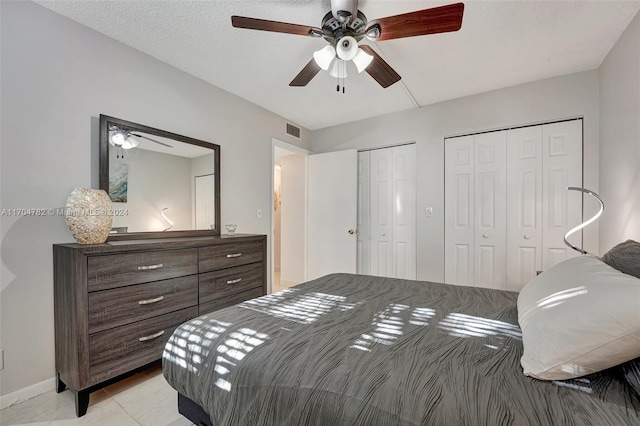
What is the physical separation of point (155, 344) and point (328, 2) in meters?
2.56

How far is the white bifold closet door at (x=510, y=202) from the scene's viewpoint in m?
2.78

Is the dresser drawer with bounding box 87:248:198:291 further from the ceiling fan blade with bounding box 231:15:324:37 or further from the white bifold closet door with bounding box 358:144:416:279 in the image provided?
the white bifold closet door with bounding box 358:144:416:279

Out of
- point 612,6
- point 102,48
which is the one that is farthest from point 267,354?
point 612,6

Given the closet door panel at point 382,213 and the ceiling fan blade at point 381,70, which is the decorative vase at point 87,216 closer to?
the ceiling fan blade at point 381,70

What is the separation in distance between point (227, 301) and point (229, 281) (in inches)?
6.7

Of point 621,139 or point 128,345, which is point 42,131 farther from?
point 621,139

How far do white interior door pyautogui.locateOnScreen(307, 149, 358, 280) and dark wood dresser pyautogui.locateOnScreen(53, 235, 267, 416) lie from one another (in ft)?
6.74

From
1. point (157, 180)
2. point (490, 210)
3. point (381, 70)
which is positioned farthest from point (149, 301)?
point (490, 210)

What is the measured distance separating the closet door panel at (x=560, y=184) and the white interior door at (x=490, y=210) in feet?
1.17

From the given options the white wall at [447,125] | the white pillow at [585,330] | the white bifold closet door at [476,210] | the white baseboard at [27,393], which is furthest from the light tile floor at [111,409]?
the white bifold closet door at [476,210]

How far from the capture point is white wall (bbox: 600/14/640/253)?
1.91 meters

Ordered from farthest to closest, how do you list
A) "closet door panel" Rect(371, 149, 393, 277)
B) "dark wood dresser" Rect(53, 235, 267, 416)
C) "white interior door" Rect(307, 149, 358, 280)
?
"white interior door" Rect(307, 149, 358, 280)
"closet door panel" Rect(371, 149, 393, 277)
"dark wood dresser" Rect(53, 235, 267, 416)

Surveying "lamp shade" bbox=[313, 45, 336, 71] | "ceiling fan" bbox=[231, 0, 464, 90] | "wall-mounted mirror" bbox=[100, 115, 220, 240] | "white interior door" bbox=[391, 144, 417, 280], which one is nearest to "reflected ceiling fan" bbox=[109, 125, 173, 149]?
"wall-mounted mirror" bbox=[100, 115, 220, 240]

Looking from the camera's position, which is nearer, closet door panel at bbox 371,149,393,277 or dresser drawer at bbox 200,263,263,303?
dresser drawer at bbox 200,263,263,303
